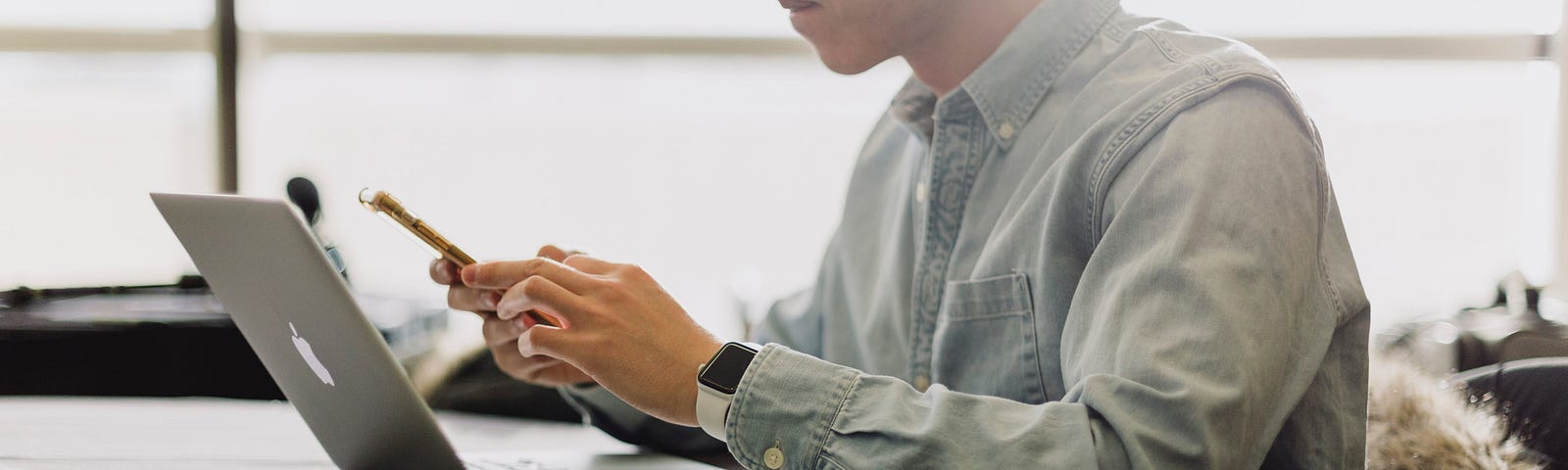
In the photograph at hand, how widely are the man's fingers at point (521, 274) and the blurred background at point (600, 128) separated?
5.69ft

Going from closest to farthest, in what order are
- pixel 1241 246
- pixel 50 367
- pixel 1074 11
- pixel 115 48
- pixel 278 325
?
1. pixel 1241 246
2. pixel 278 325
3. pixel 1074 11
4. pixel 50 367
5. pixel 115 48

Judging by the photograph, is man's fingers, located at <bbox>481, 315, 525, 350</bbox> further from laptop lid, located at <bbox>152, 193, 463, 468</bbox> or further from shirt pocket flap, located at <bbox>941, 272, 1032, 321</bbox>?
shirt pocket flap, located at <bbox>941, 272, 1032, 321</bbox>

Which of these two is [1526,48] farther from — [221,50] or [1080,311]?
[221,50]

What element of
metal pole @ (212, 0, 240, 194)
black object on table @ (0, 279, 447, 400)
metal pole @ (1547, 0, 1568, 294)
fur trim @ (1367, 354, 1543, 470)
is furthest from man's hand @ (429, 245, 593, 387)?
metal pole @ (1547, 0, 1568, 294)

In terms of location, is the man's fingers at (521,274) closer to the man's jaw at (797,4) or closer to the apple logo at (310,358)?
the apple logo at (310,358)

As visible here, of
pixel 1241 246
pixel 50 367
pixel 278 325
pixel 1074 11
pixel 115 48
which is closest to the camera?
pixel 1241 246

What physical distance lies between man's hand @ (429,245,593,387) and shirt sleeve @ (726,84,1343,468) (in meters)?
0.28

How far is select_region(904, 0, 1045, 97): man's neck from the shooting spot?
1092mm

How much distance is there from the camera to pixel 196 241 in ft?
2.69

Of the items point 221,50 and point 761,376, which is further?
point 221,50

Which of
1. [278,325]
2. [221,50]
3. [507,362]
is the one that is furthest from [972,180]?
[221,50]

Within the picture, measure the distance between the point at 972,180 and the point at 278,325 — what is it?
1.84 feet

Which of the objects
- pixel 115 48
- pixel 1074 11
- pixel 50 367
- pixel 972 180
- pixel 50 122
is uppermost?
pixel 1074 11

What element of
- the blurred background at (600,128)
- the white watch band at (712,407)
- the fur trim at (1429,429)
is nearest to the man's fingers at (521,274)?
the white watch band at (712,407)
